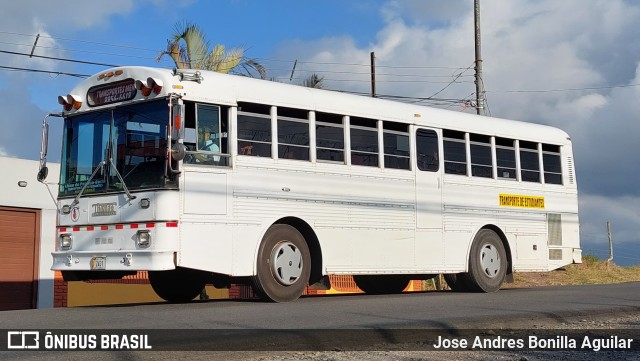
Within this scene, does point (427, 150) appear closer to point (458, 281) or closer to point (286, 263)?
point (458, 281)

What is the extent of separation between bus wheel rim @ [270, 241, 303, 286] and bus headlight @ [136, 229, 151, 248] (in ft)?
6.45

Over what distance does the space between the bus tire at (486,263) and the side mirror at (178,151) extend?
6.79 m

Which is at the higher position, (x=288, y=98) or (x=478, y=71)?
(x=478, y=71)

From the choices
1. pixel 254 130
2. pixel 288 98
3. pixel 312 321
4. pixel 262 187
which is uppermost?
pixel 288 98

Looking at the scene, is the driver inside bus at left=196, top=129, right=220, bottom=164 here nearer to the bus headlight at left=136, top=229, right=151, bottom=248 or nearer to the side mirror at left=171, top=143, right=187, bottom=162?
the side mirror at left=171, top=143, right=187, bottom=162

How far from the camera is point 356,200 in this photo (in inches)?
→ 559

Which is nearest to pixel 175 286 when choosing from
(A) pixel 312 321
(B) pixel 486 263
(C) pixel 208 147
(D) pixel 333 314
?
(C) pixel 208 147

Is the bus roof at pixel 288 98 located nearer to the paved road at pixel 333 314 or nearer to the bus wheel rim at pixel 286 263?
the bus wheel rim at pixel 286 263

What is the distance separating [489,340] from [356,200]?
5337mm

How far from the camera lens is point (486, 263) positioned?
54.4 feet

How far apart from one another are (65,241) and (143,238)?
63.1 inches

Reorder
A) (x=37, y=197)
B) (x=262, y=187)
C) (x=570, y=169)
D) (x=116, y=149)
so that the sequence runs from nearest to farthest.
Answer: (x=116, y=149)
(x=262, y=187)
(x=570, y=169)
(x=37, y=197)

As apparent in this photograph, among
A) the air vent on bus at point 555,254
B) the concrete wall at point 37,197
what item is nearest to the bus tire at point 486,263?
the air vent on bus at point 555,254

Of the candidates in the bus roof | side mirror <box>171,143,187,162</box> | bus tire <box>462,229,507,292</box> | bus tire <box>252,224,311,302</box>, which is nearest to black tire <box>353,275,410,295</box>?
bus tire <box>462,229,507,292</box>
